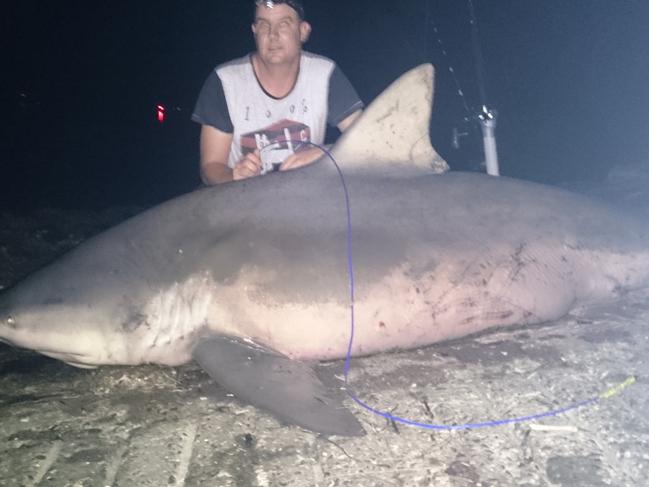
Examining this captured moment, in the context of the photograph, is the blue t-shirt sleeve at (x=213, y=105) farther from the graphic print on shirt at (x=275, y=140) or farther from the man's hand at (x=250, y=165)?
the man's hand at (x=250, y=165)

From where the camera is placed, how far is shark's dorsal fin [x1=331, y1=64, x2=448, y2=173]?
299cm

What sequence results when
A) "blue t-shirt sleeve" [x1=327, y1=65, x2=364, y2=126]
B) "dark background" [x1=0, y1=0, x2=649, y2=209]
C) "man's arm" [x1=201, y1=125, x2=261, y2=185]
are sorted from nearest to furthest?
"man's arm" [x1=201, y1=125, x2=261, y2=185] → "blue t-shirt sleeve" [x1=327, y1=65, x2=364, y2=126] → "dark background" [x1=0, y1=0, x2=649, y2=209]

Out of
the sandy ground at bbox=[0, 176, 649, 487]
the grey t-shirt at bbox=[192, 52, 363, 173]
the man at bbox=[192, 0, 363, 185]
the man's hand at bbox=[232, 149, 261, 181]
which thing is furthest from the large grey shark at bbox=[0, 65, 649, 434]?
the grey t-shirt at bbox=[192, 52, 363, 173]

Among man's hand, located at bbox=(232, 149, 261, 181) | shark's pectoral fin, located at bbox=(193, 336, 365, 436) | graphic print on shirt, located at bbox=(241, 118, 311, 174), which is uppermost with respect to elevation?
graphic print on shirt, located at bbox=(241, 118, 311, 174)

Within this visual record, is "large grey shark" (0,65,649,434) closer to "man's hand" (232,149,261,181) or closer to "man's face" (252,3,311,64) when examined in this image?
"man's hand" (232,149,261,181)

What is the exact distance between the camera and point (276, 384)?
87.6 inches

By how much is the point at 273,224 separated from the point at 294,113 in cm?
203

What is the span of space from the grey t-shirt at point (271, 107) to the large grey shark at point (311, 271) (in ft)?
4.75

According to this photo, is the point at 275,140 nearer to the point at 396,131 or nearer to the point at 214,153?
the point at 214,153

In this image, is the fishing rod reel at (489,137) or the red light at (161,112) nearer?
the fishing rod reel at (489,137)

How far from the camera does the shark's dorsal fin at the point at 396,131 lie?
2.99 m

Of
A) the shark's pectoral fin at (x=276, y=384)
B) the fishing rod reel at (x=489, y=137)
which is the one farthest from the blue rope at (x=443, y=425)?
the fishing rod reel at (x=489, y=137)

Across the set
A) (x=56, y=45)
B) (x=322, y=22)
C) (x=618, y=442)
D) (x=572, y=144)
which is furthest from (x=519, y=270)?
(x=56, y=45)

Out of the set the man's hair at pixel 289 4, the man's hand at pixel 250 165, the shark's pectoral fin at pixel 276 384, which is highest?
the man's hair at pixel 289 4
